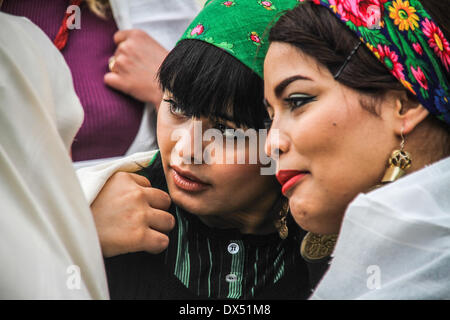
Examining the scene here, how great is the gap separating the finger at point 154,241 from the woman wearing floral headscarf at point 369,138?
32 centimetres

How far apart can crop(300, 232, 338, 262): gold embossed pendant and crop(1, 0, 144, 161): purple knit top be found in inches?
24.4

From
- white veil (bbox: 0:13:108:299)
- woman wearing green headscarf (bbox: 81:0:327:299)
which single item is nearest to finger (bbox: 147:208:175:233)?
woman wearing green headscarf (bbox: 81:0:327:299)

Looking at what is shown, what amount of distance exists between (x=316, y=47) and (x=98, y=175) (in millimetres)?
558

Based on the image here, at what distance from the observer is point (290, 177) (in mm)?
1071

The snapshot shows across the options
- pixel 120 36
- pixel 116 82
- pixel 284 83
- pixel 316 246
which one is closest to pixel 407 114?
pixel 284 83

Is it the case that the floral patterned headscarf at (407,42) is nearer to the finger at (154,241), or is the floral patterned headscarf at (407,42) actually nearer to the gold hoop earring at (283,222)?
the gold hoop earring at (283,222)

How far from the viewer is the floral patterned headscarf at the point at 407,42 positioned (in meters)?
1.03

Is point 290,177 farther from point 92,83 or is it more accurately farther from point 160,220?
point 92,83

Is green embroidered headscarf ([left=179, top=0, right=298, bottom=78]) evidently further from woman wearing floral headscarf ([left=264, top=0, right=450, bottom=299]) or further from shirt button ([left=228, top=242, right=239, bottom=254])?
shirt button ([left=228, top=242, right=239, bottom=254])

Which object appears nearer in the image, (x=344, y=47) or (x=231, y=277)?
(x=344, y=47)

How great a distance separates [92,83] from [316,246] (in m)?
0.81

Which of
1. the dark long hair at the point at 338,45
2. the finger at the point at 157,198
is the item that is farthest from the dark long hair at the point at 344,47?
the finger at the point at 157,198

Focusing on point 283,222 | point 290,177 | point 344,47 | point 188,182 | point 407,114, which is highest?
point 344,47

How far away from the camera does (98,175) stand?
127 cm
